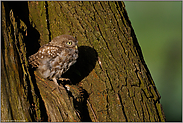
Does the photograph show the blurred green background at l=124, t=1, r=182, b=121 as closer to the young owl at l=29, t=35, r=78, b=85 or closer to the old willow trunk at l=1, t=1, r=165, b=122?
the old willow trunk at l=1, t=1, r=165, b=122

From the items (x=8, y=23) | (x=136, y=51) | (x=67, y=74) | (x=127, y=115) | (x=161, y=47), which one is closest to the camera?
(x=8, y=23)

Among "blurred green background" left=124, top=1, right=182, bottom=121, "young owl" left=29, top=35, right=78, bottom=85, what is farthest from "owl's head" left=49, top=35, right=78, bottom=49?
"blurred green background" left=124, top=1, right=182, bottom=121

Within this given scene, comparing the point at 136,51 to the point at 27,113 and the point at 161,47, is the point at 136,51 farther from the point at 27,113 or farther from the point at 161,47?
the point at 161,47

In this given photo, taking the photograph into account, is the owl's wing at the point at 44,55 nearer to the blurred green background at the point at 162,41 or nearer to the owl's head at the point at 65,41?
the owl's head at the point at 65,41

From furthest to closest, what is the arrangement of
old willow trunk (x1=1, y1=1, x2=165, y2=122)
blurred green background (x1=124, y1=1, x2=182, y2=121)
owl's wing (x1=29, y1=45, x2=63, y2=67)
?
blurred green background (x1=124, y1=1, x2=182, y2=121)
owl's wing (x1=29, y1=45, x2=63, y2=67)
old willow trunk (x1=1, y1=1, x2=165, y2=122)

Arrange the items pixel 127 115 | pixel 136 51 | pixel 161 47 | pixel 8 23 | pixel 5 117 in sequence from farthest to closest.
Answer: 1. pixel 161 47
2. pixel 136 51
3. pixel 127 115
4. pixel 8 23
5. pixel 5 117

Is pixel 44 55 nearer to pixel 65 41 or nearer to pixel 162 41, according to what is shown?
pixel 65 41

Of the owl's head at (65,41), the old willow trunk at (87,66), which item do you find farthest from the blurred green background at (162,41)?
the owl's head at (65,41)

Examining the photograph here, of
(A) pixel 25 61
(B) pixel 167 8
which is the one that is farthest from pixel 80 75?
(B) pixel 167 8
